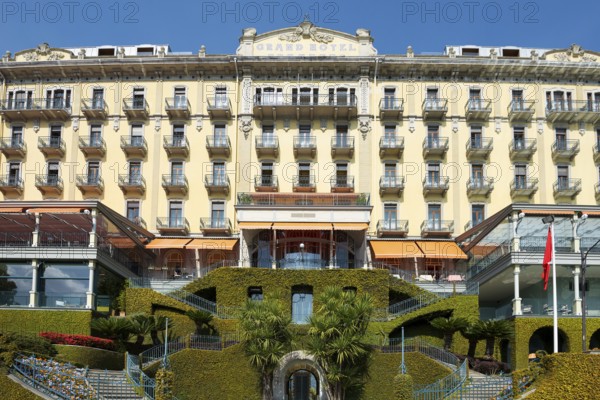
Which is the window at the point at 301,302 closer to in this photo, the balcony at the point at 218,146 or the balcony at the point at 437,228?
the balcony at the point at 437,228

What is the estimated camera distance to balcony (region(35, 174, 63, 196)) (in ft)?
200

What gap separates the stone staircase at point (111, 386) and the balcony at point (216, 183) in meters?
25.2

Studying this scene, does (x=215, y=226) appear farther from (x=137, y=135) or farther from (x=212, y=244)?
(x=137, y=135)

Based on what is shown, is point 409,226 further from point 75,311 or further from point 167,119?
point 75,311

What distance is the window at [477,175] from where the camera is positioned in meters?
60.5

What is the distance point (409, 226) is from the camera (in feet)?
197

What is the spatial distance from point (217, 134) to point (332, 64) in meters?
10.0

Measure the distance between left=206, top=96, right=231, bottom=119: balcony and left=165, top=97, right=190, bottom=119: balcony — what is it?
1.60m

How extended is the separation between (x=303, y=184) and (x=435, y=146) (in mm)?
10111

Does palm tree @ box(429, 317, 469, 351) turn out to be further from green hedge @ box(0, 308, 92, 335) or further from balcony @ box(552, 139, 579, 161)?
balcony @ box(552, 139, 579, 161)

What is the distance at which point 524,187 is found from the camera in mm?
60531

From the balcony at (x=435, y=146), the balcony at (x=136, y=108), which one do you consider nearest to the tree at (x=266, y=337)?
the balcony at (x=435, y=146)

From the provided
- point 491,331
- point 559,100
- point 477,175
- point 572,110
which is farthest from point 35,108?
point 572,110

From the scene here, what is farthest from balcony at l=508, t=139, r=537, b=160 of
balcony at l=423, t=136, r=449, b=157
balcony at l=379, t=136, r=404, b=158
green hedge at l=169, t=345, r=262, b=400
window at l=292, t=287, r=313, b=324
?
green hedge at l=169, t=345, r=262, b=400
